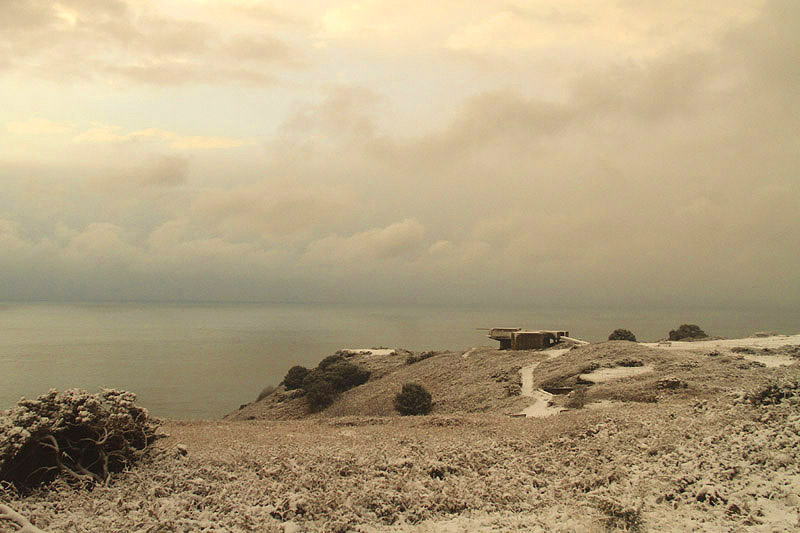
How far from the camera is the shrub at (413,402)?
86.5 feet

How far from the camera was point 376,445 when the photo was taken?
1216cm

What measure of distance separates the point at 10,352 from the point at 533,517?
105612mm

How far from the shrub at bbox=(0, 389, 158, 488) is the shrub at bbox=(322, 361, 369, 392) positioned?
27.4 meters

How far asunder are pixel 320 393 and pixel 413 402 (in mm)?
11126

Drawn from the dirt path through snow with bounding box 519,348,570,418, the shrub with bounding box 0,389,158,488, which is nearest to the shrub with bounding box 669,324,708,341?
the dirt path through snow with bounding box 519,348,570,418

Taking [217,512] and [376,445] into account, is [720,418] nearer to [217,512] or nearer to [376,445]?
[376,445]

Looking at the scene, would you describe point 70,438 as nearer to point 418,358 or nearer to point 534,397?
point 534,397

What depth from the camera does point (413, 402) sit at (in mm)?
26750

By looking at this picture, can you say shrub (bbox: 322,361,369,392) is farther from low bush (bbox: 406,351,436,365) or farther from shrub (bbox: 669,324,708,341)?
shrub (bbox: 669,324,708,341)

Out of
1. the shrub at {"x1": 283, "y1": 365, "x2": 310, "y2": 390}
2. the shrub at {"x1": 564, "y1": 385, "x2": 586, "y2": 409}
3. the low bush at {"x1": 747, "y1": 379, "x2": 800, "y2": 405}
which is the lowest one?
the shrub at {"x1": 283, "y1": 365, "x2": 310, "y2": 390}

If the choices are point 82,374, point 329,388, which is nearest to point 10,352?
point 82,374

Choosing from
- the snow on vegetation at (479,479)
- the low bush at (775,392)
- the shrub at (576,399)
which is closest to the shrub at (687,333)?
the shrub at (576,399)

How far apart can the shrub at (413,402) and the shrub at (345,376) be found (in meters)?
11.7

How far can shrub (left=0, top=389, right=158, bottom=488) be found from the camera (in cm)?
911
